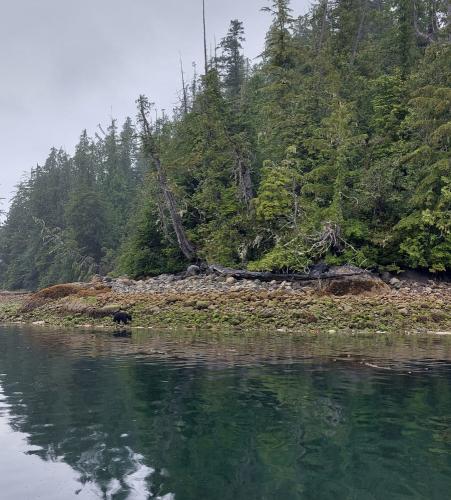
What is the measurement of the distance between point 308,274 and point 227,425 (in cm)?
2015

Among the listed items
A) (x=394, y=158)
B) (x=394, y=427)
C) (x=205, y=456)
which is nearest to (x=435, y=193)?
(x=394, y=158)

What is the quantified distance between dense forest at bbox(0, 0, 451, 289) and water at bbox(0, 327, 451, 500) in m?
13.4

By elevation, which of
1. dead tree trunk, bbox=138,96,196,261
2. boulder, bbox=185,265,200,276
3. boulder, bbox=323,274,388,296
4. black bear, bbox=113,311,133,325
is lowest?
black bear, bbox=113,311,133,325

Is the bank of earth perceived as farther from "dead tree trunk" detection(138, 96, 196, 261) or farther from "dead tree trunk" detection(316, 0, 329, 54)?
"dead tree trunk" detection(316, 0, 329, 54)

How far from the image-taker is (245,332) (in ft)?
69.7

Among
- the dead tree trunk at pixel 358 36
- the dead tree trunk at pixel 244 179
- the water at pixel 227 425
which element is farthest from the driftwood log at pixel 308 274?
the dead tree trunk at pixel 358 36

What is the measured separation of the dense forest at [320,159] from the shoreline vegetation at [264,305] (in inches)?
75.3

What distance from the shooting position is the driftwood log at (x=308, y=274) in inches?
1063

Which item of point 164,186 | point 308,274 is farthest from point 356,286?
point 164,186

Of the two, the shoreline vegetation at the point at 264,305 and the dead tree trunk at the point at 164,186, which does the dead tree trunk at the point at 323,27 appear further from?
the shoreline vegetation at the point at 264,305

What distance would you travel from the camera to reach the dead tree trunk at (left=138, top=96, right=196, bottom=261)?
34.6 meters

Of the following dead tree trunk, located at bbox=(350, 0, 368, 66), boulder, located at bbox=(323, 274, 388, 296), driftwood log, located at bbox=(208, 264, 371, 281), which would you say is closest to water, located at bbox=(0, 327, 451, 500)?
boulder, located at bbox=(323, 274, 388, 296)

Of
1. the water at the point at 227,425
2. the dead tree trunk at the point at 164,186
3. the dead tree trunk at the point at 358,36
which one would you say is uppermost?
the dead tree trunk at the point at 358,36

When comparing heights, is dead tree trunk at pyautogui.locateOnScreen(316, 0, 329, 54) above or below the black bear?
above
